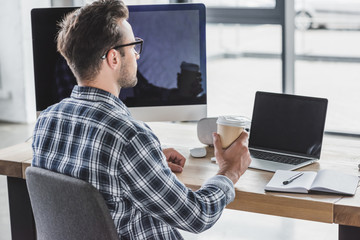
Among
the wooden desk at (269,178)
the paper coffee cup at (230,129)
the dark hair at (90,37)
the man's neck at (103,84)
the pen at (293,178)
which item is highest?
the dark hair at (90,37)

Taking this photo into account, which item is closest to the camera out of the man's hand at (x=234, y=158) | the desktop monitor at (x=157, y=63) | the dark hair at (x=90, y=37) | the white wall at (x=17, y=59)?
the dark hair at (x=90, y=37)

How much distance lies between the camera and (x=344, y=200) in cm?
158

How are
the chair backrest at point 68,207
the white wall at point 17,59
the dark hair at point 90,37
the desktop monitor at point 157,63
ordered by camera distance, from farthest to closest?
1. the white wall at point 17,59
2. the desktop monitor at point 157,63
3. the dark hair at point 90,37
4. the chair backrest at point 68,207

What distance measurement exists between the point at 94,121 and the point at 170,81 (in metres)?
0.83

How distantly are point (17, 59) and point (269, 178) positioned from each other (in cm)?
390

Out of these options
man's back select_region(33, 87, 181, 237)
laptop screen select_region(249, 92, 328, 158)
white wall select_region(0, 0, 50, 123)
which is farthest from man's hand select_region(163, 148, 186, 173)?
white wall select_region(0, 0, 50, 123)

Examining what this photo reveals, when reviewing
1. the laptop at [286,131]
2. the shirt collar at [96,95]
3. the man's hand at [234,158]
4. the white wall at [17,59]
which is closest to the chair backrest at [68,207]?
the shirt collar at [96,95]

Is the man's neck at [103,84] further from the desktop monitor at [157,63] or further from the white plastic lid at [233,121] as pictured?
the desktop monitor at [157,63]

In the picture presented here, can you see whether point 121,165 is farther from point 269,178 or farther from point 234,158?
point 269,178

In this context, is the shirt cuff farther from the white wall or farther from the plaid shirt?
the white wall

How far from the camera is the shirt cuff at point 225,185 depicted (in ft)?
5.12

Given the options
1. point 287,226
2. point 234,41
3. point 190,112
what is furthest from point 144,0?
point 190,112

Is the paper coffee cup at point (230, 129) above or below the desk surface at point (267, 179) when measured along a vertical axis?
above

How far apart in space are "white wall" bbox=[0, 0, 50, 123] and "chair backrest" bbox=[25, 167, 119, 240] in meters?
3.94
